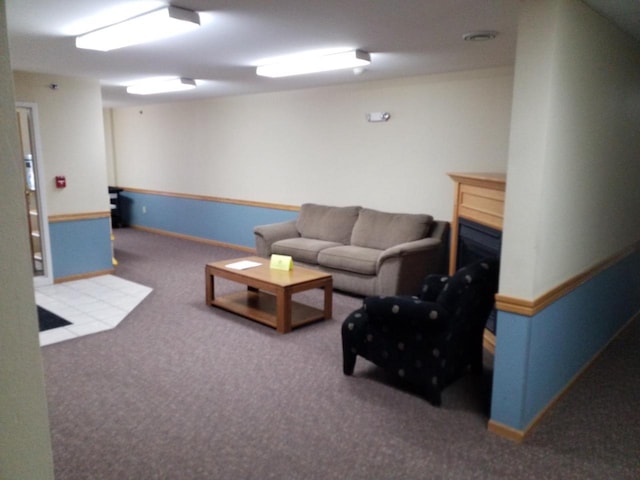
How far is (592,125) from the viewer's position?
2.78m

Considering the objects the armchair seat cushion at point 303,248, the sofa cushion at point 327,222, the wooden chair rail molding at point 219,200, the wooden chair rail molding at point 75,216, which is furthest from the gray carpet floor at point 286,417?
the wooden chair rail molding at point 219,200

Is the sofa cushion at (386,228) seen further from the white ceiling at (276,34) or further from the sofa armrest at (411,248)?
the white ceiling at (276,34)

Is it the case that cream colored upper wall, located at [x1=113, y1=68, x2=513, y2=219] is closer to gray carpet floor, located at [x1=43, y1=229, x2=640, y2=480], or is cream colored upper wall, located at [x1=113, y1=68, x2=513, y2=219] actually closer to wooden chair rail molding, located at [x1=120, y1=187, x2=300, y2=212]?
wooden chair rail molding, located at [x1=120, y1=187, x2=300, y2=212]

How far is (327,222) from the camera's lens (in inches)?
229

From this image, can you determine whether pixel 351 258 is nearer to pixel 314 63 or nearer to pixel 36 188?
pixel 314 63

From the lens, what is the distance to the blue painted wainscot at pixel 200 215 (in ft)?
23.3

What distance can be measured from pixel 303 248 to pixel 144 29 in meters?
2.91

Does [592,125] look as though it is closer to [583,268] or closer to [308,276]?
[583,268]

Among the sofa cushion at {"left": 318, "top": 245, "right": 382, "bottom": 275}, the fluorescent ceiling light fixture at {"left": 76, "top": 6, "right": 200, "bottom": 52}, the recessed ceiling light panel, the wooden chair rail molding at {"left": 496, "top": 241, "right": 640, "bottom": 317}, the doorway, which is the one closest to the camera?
the wooden chair rail molding at {"left": 496, "top": 241, "right": 640, "bottom": 317}

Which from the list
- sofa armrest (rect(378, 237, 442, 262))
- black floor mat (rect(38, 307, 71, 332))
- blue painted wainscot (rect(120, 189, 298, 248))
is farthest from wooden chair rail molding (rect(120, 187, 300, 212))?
black floor mat (rect(38, 307, 71, 332))

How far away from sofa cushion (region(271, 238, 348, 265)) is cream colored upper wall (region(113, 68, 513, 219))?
2.44ft

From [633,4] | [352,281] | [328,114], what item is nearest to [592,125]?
[633,4]

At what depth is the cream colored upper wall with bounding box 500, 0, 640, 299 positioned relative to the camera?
7.43ft

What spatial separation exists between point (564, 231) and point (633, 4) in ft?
3.89
